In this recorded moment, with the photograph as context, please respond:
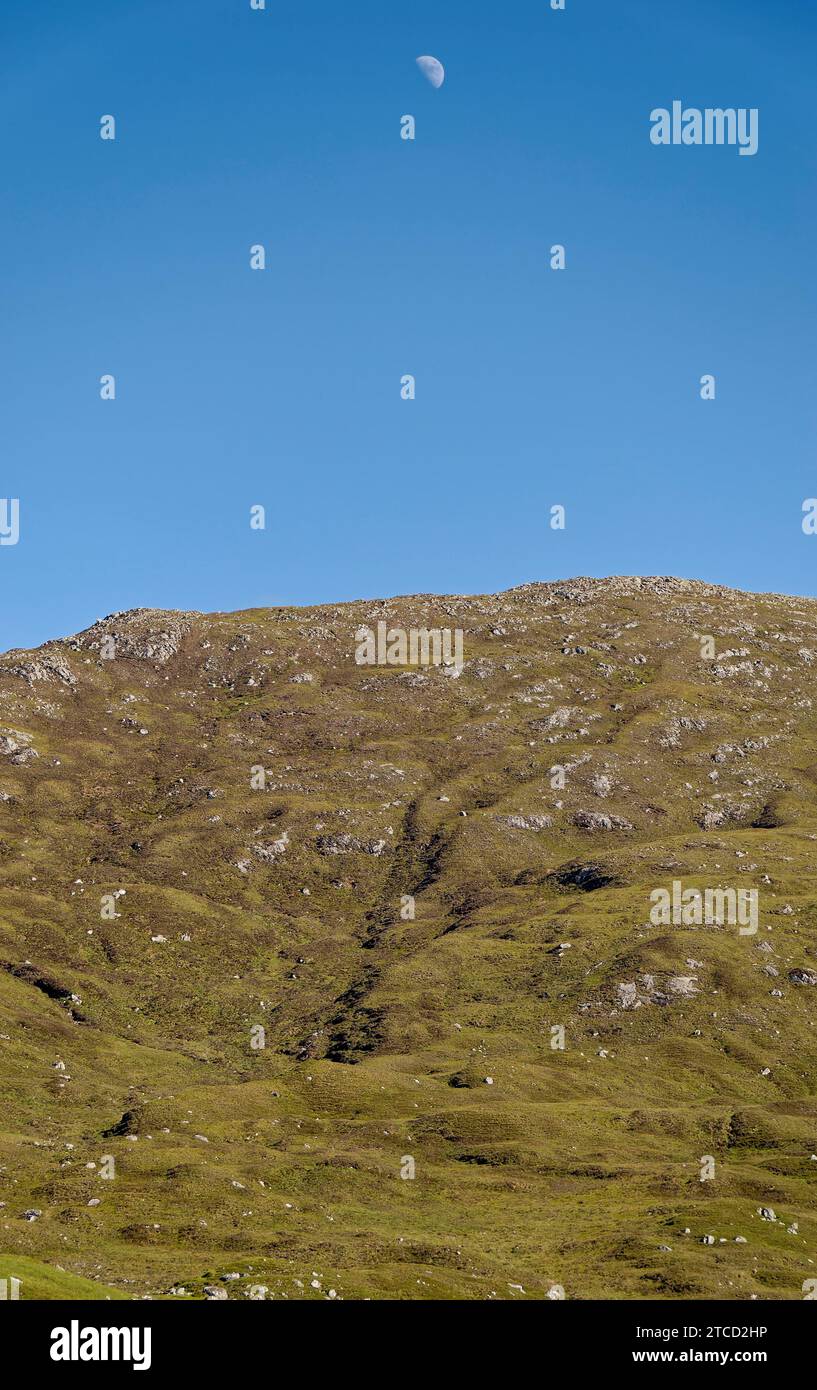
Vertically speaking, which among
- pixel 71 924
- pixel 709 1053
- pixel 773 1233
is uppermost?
pixel 71 924

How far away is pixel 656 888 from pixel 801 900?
2230cm

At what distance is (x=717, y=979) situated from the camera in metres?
164

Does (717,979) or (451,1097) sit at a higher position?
(717,979)

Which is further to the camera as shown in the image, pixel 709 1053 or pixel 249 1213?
pixel 709 1053

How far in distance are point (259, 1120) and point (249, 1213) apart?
Answer: 3468 centimetres

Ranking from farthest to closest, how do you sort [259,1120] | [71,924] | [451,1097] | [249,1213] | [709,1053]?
[71,924]
[709,1053]
[451,1097]
[259,1120]
[249,1213]

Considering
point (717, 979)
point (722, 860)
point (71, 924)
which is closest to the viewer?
point (717, 979)

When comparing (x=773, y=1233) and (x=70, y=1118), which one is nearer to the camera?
(x=773, y=1233)
